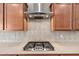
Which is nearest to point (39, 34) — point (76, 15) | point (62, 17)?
point (62, 17)

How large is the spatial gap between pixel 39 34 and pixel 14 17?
63cm

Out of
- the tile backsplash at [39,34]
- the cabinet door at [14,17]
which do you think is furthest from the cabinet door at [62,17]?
the cabinet door at [14,17]

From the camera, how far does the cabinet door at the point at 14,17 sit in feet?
9.29

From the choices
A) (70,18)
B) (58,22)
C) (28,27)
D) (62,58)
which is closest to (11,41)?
(28,27)

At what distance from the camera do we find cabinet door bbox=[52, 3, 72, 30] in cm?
285

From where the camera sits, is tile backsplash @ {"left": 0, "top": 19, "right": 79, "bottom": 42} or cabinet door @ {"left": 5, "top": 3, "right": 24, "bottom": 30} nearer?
cabinet door @ {"left": 5, "top": 3, "right": 24, "bottom": 30}

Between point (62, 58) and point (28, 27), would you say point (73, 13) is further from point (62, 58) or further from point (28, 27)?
point (62, 58)

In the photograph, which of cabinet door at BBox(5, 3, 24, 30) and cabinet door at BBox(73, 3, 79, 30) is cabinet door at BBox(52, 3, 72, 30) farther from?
cabinet door at BBox(5, 3, 24, 30)

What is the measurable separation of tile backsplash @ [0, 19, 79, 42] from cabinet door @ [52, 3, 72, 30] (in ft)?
0.84

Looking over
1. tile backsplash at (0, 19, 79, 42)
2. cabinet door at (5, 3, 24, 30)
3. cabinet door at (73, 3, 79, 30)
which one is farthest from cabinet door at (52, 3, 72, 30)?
cabinet door at (5, 3, 24, 30)

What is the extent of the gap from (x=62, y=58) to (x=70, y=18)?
243cm

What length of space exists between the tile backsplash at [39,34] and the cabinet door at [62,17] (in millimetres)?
255

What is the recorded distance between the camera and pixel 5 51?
2363 millimetres

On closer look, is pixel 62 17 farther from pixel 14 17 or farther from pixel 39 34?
pixel 14 17
